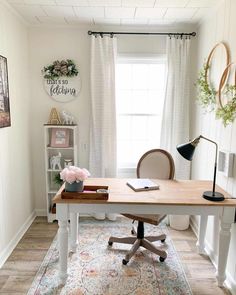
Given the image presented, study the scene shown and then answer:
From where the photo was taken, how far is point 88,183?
2.40 meters

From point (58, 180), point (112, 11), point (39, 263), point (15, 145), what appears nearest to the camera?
point (39, 263)

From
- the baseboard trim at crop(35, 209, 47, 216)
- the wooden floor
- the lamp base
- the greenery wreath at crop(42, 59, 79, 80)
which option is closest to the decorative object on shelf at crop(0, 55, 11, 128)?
the greenery wreath at crop(42, 59, 79, 80)

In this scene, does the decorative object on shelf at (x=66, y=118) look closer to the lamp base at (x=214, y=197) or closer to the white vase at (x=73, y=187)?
the white vase at (x=73, y=187)

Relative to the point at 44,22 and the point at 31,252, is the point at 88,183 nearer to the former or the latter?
the point at 31,252

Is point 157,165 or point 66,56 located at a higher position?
point 66,56

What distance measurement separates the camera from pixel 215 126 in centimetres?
254

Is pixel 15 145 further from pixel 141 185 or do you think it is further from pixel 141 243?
pixel 141 243

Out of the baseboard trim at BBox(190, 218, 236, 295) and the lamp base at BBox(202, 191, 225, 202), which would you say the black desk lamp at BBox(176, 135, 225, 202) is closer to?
the lamp base at BBox(202, 191, 225, 202)

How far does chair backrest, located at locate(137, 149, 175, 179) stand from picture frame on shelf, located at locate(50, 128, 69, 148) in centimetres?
104

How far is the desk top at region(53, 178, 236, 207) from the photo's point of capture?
1.99 metres

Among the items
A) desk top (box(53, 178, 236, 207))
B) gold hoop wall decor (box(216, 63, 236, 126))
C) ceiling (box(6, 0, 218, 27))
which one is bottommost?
desk top (box(53, 178, 236, 207))

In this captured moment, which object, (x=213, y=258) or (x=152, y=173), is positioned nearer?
(x=213, y=258)

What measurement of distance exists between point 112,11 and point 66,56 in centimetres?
84

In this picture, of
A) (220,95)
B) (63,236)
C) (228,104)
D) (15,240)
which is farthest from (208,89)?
(15,240)
